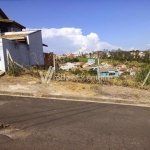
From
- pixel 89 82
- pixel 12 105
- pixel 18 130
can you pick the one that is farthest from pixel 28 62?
pixel 18 130

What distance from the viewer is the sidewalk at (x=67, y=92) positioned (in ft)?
24.0

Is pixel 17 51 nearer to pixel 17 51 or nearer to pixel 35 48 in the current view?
pixel 17 51

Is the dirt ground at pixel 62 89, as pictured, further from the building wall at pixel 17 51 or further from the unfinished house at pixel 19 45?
the building wall at pixel 17 51

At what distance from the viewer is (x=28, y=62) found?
14.7 metres

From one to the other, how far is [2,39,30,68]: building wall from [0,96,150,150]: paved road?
19.3ft

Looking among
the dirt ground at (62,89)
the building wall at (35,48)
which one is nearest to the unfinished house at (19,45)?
the building wall at (35,48)

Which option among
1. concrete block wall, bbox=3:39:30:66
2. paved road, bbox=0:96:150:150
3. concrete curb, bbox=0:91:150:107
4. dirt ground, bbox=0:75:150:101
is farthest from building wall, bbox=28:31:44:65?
paved road, bbox=0:96:150:150

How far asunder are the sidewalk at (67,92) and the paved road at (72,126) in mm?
763

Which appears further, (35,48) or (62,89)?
(35,48)

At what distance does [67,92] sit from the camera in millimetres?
8078

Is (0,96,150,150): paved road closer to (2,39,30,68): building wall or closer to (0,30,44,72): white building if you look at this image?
(0,30,44,72): white building

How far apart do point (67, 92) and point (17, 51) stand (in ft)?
21.4

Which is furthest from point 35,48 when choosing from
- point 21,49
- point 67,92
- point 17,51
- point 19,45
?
point 67,92

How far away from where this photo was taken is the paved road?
3516mm
